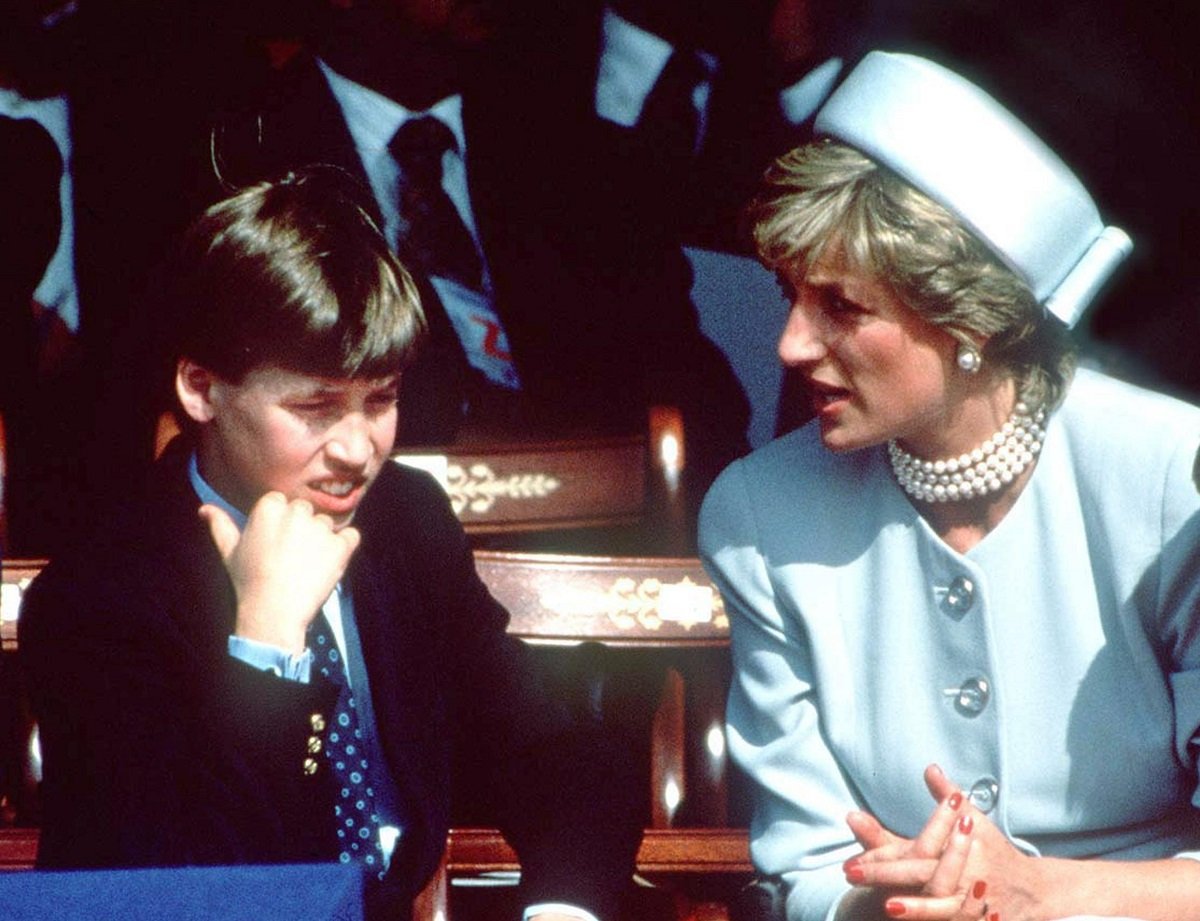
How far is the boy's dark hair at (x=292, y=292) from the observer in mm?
1816

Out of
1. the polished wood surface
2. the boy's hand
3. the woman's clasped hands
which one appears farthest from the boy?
the woman's clasped hands

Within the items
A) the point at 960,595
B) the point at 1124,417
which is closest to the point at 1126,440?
the point at 1124,417

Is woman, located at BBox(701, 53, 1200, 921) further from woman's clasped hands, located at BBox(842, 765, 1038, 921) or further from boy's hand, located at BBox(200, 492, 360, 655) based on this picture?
boy's hand, located at BBox(200, 492, 360, 655)

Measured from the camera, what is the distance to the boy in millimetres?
1704

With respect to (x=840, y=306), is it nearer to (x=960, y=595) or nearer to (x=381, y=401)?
(x=960, y=595)

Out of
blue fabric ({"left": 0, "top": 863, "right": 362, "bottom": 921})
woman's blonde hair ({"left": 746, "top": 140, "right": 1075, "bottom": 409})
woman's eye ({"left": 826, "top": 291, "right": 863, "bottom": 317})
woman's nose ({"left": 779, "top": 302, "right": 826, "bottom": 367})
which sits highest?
woman's blonde hair ({"left": 746, "top": 140, "right": 1075, "bottom": 409})

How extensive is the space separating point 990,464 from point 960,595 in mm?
162

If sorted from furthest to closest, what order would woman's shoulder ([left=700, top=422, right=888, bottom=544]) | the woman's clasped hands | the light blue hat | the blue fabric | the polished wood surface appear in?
the polished wood surface < woman's shoulder ([left=700, top=422, right=888, bottom=544]) < the light blue hat < the woman's clasped hands < the blue fabric

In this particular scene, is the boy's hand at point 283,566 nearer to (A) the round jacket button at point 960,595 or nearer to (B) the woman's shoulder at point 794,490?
(B) the woman's shoulder at point 794,490

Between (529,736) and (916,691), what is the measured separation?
509 millimetres

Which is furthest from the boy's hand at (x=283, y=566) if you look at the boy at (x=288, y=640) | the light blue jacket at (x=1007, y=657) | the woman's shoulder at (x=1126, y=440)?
the woman's shoulder at (x=1126, y=440)

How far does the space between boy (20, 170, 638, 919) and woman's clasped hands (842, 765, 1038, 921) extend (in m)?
0.39

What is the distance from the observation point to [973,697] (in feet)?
6.16

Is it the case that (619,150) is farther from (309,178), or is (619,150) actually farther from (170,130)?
(309,178)
